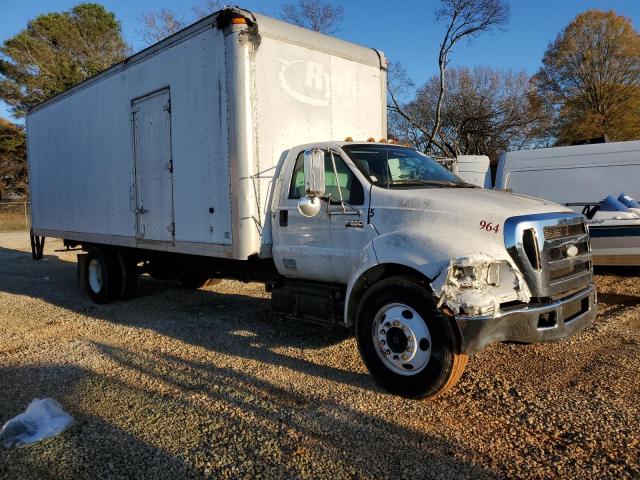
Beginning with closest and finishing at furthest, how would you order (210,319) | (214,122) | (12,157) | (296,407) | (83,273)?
(296,407) → (214,122) → (210,319) → (83,273) → (12,157)

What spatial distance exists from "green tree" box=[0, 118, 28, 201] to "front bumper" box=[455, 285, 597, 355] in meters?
39.5

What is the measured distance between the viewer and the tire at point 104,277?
8477mm

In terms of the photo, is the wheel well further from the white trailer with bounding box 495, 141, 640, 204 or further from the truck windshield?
the white trailer with bounding box 495, 141, 640, 204

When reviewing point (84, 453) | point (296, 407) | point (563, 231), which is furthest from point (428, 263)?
point (84, 453)

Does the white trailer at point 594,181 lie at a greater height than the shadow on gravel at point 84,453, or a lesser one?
greater

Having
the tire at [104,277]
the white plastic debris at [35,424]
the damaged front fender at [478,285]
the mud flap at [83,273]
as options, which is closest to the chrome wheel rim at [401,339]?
the damaged front fender at [478,285]

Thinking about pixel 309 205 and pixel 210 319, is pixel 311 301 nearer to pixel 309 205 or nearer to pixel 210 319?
pixel 309 205

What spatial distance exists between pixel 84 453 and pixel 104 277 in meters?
5.49

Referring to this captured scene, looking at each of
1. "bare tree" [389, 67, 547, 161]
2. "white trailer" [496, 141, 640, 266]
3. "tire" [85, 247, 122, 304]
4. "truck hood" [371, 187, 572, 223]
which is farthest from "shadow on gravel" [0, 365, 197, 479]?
"bare tree" [389, 67, 547, 161]

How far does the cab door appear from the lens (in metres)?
4.88

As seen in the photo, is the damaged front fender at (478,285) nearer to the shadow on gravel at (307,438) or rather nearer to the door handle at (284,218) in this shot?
the shadow on gravel at (307,438)

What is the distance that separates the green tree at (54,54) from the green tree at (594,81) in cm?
2853

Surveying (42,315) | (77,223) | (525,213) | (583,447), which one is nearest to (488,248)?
(525,213)

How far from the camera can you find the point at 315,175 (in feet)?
15.7
